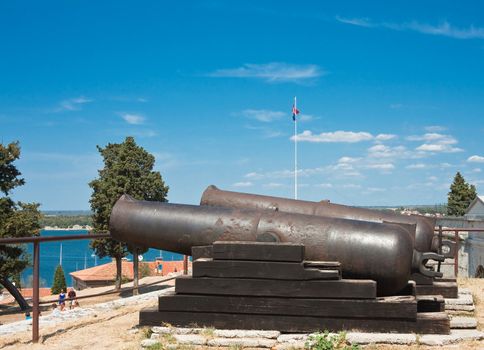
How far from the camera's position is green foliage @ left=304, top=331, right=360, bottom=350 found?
4266 mm

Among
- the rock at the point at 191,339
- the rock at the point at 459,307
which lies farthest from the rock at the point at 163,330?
the rock at the point at 459,307

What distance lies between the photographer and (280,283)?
4.68 metres

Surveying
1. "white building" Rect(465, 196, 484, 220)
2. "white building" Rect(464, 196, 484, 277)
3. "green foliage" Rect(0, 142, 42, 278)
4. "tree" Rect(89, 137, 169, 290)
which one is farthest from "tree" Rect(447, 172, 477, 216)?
"green foliage" Rect(0, 142, 42, 278)

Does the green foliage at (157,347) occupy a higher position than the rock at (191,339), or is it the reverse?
the rock at (191,339)

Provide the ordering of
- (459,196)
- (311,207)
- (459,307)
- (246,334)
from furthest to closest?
(459,196) → (311,207) → (459,307) → (246,334)

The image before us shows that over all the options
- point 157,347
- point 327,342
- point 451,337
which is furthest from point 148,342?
point 451,337

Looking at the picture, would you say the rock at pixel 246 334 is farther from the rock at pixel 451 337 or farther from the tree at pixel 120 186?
the tree at pixel 120 186

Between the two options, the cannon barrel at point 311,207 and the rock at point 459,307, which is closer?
the rock at point 459,307

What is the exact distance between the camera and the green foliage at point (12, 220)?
2469 cm

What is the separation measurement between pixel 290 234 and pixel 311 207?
1.88m

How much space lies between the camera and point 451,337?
15.0 ft

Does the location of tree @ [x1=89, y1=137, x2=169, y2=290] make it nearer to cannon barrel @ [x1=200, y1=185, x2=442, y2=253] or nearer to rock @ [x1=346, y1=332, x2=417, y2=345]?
cannon barrel @ [x1=200, y1=185, x2=442, y2=253]

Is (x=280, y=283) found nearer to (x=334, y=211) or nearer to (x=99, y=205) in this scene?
(x=334, y=211)

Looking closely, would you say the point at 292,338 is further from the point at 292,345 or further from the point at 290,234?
the point at 290,234
